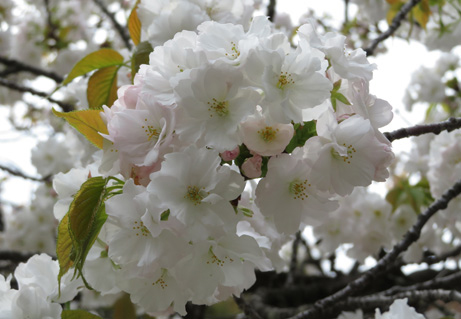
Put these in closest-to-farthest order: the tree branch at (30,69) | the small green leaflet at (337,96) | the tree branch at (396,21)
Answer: the small green leaflet at (337,96) → the tree branch at (396,21) → the tree branch at (30,69)

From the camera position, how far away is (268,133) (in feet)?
2.64

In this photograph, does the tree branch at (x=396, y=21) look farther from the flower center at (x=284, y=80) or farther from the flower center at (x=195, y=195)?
the flower center at (x=195, y=195)

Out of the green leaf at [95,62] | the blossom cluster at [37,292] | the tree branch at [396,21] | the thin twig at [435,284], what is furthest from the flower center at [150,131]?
the tree branch at [396,21]

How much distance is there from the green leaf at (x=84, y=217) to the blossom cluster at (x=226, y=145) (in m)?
0.04

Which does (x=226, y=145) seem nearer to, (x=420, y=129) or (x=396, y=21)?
(x=420, y=129)

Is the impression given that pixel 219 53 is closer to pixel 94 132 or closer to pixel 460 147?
pixel 94 132

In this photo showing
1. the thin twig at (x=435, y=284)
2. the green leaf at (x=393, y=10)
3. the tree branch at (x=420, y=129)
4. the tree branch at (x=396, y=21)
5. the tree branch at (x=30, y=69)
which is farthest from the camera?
the tree branch at (x=30, y=69)

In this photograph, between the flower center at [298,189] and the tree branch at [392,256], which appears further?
the tree branch at [392,256]

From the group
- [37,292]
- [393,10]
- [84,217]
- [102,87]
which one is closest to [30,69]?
[102,87]

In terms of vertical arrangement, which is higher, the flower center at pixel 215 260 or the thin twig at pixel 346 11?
the flower center at pixel 215 260

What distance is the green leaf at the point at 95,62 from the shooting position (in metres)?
1.22

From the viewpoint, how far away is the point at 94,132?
91 cm

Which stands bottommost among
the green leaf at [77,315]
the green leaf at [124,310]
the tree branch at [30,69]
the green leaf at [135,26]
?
the tree branch at [30,69]

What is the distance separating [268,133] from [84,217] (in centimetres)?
33
